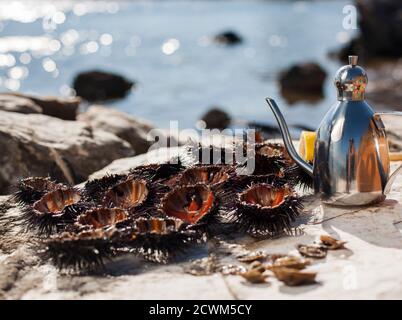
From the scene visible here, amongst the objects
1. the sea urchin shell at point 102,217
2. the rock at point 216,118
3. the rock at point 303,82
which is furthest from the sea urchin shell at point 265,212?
the rock at point 303,82

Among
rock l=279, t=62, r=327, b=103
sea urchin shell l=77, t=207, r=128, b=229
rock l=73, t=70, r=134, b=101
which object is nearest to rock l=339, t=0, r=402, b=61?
rock l=279, t=62, r=327, b=103

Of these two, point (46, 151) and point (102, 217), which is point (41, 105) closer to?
point (46, 151)

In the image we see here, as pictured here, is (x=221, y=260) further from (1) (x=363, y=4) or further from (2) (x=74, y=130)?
(1) (x=363, y=4)

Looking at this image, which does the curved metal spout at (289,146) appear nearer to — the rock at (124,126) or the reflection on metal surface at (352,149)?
the reflection on metal surface at (352,149)

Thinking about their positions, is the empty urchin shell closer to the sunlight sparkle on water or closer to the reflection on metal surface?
the reflection on metal surface

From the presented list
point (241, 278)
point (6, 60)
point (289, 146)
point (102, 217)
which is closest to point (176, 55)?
point (6, 60)

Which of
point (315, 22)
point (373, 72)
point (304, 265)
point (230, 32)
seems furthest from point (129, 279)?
point (315, 22)
